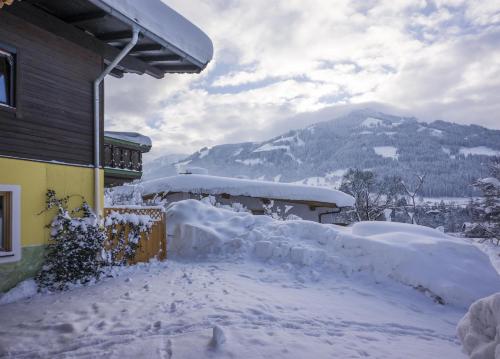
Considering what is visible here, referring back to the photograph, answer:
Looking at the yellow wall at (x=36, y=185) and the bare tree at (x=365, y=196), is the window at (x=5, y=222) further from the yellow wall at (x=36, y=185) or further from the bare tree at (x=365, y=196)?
the bare tree at (x=365, y=196)

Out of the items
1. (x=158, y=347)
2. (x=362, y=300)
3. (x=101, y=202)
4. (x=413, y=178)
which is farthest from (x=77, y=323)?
(x=413, y=178)

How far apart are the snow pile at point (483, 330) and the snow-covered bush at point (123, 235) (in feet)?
20.2

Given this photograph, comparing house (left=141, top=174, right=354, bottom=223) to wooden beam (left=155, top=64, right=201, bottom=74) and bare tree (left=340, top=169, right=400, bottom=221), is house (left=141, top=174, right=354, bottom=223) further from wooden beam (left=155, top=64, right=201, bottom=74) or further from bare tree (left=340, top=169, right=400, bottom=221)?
wooden beam (left=155, top=64, right=201, bottom=74)

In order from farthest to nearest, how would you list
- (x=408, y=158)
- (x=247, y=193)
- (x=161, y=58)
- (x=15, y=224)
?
(x=408, y=158), (x=247, y=193), (x=161, y=58), (x=15, y=224)

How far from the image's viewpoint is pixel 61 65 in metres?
6.51

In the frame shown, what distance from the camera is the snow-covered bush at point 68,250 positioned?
5941 mm

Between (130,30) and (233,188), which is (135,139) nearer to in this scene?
(130,30)

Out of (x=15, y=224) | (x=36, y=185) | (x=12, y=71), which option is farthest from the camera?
(x=36, y=185)

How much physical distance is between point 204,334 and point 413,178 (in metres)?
111

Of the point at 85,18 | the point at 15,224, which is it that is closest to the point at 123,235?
the point at 15,224

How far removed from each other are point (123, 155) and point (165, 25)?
525 centimetres

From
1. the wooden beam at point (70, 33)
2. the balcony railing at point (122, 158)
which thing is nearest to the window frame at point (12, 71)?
the wooden beam at point (70, 33)

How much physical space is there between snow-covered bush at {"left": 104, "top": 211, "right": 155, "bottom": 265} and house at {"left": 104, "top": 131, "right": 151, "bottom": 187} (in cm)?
316

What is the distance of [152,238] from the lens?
8.40m
